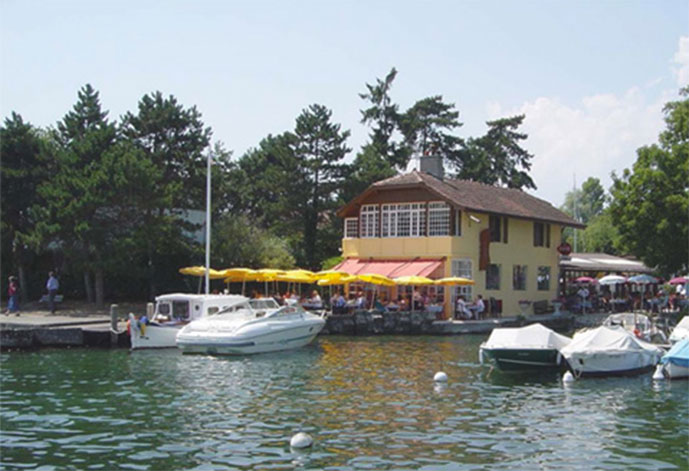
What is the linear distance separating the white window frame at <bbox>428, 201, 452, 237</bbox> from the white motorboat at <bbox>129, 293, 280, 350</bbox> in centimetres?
1545

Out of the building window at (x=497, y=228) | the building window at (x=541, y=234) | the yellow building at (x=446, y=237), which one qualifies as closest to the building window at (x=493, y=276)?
the yellow building at (x=446, y=237)

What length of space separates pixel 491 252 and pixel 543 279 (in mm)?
7714

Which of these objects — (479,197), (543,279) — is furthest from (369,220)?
(543,279)

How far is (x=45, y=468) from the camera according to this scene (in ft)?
49.2

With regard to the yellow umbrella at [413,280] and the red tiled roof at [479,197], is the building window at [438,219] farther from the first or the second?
the yellow umbrella at [413,280]

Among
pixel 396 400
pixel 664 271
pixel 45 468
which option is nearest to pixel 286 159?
pixel 664 271

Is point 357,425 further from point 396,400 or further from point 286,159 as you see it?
point 286,159

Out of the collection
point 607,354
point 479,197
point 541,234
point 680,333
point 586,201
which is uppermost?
point 586,201

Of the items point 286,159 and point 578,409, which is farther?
point 286,159

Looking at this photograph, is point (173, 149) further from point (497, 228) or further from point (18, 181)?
point (497, 228)

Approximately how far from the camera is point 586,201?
14675cm

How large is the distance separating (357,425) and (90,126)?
130 ft

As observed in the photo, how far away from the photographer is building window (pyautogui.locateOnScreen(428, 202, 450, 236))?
49.2m

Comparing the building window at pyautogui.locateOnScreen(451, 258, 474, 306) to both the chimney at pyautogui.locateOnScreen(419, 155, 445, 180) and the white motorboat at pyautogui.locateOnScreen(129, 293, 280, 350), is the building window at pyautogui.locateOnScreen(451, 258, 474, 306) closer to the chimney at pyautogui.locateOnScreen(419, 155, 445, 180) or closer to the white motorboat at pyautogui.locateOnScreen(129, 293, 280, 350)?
the chimney at pyautogui.locateOnScreen(419, 155, 445, 180)
